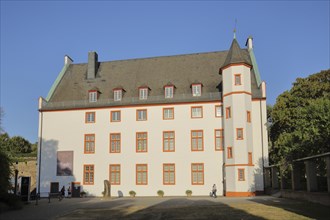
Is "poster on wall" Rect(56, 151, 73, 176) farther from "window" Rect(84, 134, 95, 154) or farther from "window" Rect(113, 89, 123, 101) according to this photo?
"window" Rect(113, 89, 123, 101)

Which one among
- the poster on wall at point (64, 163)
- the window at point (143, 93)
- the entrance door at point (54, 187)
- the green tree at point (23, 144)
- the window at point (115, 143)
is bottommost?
the entrance door at point (54, 187)

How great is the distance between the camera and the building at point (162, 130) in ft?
120

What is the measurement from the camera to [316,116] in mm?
24266

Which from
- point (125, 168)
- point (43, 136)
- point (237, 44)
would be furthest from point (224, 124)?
point (43, 136)

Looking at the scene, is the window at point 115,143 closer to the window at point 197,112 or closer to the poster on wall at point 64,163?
the poster on wall at point 64,163

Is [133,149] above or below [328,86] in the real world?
below

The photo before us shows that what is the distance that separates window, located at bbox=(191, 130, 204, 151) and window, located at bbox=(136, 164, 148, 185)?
5231 mm

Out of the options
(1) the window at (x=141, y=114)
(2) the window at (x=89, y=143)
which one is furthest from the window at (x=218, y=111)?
(2) the window at (x=89, y=143)

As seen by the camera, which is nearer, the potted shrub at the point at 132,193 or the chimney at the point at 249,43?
the potted shrub at the point at 132,193

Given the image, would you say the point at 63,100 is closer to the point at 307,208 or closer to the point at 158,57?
the point at 158,57

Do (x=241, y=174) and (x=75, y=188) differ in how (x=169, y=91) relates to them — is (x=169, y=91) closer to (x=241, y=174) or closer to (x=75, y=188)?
(x=241, y=174)

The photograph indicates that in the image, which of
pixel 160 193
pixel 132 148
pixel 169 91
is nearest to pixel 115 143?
pixel 132 148

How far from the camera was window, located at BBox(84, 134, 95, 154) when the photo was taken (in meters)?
40.8

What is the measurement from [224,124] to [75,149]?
1596cm
